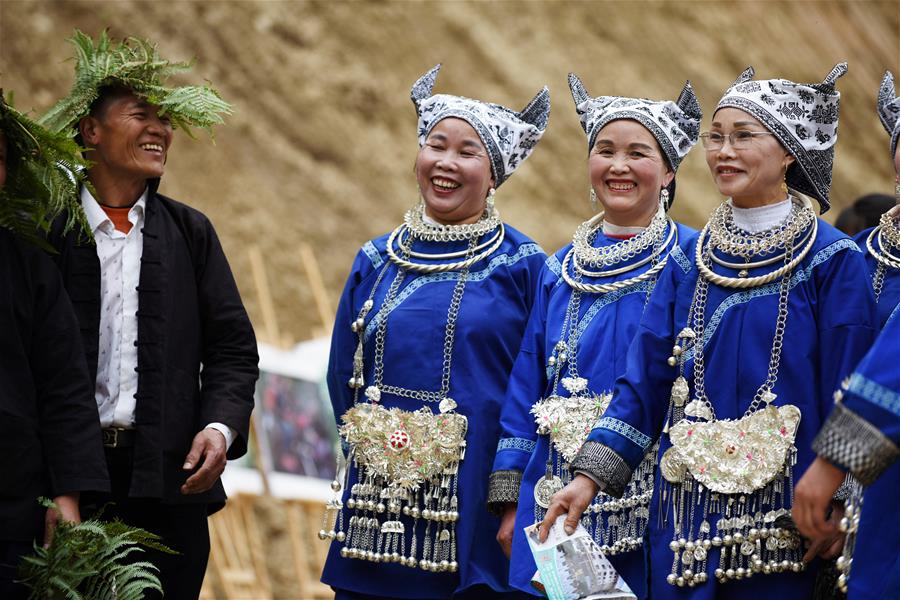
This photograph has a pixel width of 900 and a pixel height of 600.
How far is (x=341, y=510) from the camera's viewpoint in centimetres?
490

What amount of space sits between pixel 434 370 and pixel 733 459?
129 centimetres

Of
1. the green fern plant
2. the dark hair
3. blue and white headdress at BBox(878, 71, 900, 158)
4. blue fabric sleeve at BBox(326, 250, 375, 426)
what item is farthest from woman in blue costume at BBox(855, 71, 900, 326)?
the green fern plant

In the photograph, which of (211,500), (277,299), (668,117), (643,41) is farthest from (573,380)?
(643,41)

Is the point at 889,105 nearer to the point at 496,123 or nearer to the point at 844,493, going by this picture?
the point at 496,123

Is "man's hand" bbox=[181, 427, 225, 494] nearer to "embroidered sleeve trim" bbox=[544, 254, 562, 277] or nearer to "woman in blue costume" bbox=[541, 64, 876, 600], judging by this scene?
"embroidered sleeve trim" bbox=[544, 254, 562, 277]

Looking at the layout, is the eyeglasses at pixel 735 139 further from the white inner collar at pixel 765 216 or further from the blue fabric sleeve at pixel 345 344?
the blue fabric sleeve at pixel 345 344

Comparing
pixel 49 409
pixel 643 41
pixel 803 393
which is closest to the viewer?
pixel 803 393

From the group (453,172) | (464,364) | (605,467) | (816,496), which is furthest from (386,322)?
(816,496)

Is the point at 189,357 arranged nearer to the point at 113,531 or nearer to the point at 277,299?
the point at 113,531

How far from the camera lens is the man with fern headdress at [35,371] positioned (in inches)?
165

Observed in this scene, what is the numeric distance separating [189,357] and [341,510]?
0.72m

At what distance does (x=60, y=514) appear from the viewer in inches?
168

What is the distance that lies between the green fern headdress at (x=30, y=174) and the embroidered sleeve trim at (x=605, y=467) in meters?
1.77

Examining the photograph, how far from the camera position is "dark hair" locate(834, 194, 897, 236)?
20.4ft
